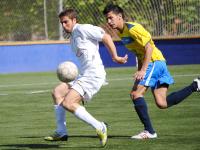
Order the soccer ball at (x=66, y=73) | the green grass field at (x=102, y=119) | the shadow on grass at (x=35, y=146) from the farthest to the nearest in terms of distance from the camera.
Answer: the soccer ball at (x=66, y=73) → the green grass field at (x=102, y=119) → the shadow on grass at (x=35, y=146)

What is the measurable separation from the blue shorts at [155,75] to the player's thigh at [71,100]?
113 centimetres

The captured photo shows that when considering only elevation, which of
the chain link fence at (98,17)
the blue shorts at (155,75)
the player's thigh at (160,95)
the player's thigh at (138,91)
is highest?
the blue shorts at (155,75)

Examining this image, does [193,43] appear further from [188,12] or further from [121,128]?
[121,128]

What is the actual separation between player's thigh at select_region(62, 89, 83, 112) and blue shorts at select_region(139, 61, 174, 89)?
1132 millimetres

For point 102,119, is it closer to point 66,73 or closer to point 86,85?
point 66,73

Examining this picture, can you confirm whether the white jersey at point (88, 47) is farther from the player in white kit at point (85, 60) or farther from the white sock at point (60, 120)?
the white sock at point (60, 120)

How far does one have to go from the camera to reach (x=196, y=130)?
987cm

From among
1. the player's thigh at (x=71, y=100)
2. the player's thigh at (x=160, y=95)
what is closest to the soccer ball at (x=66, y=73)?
the player's thigh at (x=71, y=100)

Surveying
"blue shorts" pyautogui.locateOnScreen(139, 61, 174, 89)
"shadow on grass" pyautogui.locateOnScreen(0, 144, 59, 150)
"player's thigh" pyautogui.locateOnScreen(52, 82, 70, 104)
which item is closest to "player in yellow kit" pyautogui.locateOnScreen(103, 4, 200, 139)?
"blue shorts" pyautogui.locateOnScreen(139, 61, 174, 89)

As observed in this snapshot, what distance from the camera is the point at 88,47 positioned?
905 cm

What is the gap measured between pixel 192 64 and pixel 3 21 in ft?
23.0

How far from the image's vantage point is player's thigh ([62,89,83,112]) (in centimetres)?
870

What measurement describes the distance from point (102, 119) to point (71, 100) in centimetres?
307

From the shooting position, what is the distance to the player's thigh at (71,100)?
8695 millimetres
